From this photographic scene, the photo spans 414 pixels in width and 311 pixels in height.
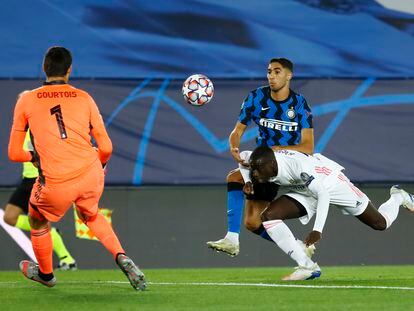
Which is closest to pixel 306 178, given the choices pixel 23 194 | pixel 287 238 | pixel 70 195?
pixel 287 238

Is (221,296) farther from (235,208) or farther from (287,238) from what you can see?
(235,208)

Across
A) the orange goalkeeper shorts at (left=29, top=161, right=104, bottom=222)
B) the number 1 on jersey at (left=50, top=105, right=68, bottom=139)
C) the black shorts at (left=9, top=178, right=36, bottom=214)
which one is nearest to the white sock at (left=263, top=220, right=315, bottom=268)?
the orange goalkeeper shorts at (left=29, top=161, right=104, bottom=222)

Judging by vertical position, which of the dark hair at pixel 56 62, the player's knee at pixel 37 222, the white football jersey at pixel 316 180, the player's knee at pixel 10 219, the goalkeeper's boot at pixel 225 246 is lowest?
the player's knee at pixel 10 219

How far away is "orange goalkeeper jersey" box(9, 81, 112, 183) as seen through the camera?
688 cm

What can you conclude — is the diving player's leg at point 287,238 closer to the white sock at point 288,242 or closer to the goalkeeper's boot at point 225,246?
the white sock at point 288,242

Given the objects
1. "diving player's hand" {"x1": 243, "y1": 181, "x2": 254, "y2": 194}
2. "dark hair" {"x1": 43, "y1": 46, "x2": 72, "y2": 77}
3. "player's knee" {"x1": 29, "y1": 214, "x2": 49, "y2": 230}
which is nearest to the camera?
"dark hair" {"x1": 43, "y1": 46, "x2": 72, "y2": 77}

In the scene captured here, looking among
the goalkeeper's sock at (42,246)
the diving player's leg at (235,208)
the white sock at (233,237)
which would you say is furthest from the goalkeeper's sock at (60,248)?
the goalkeeper's sock at (42,246)

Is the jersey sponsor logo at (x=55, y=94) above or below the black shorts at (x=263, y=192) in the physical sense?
above

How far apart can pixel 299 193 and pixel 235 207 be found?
711mm

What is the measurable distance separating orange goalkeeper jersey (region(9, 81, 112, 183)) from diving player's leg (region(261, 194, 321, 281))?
1722 millimetres

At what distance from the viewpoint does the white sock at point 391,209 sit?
351 inches

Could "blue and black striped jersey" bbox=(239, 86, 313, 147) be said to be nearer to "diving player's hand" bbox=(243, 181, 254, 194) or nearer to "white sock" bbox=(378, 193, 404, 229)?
"diving player's hand" bbox=(243, 181, 254, 194)

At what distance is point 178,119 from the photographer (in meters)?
12.4

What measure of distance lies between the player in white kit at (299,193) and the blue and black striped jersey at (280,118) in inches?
11.5
